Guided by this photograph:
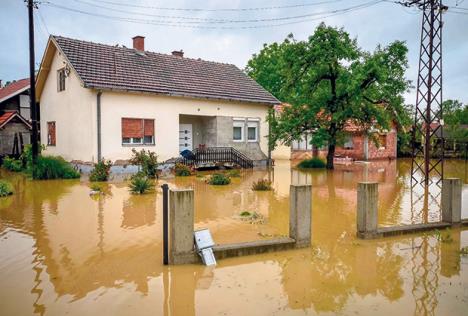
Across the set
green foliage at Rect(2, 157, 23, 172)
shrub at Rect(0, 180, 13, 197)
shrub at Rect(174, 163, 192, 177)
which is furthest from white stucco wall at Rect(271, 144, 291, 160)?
shrub at Rect(0, 180, 13, 197)

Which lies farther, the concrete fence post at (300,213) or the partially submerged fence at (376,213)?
the partially submerged fence at (376,213)

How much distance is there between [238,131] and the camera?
1023 inches

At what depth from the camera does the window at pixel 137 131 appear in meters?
20.9

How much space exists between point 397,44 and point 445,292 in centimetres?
1825

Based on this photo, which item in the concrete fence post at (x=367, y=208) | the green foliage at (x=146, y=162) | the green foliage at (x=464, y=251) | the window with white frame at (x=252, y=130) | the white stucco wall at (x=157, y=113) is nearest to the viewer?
the green foliage at (x=464, y=251)

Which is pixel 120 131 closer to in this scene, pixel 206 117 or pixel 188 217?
pixel 206 117

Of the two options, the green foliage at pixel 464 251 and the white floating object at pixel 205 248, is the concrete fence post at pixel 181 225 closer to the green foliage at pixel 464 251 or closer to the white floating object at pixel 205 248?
the white floating object at pixel 205 248

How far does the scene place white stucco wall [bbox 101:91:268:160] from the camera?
66.3ft

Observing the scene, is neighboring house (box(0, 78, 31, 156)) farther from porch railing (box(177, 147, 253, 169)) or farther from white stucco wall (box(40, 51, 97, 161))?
porch railing (box(177, 147, 253, 169))

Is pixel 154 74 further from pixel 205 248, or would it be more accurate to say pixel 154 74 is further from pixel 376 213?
pixel 205 248

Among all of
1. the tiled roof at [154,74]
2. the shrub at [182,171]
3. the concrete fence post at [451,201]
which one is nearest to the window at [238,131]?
the tiled roof at [154,74]

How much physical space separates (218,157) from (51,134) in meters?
10.6

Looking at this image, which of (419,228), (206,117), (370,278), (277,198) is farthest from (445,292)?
(206,117)

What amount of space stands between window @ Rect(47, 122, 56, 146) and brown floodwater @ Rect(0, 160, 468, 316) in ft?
45.1
